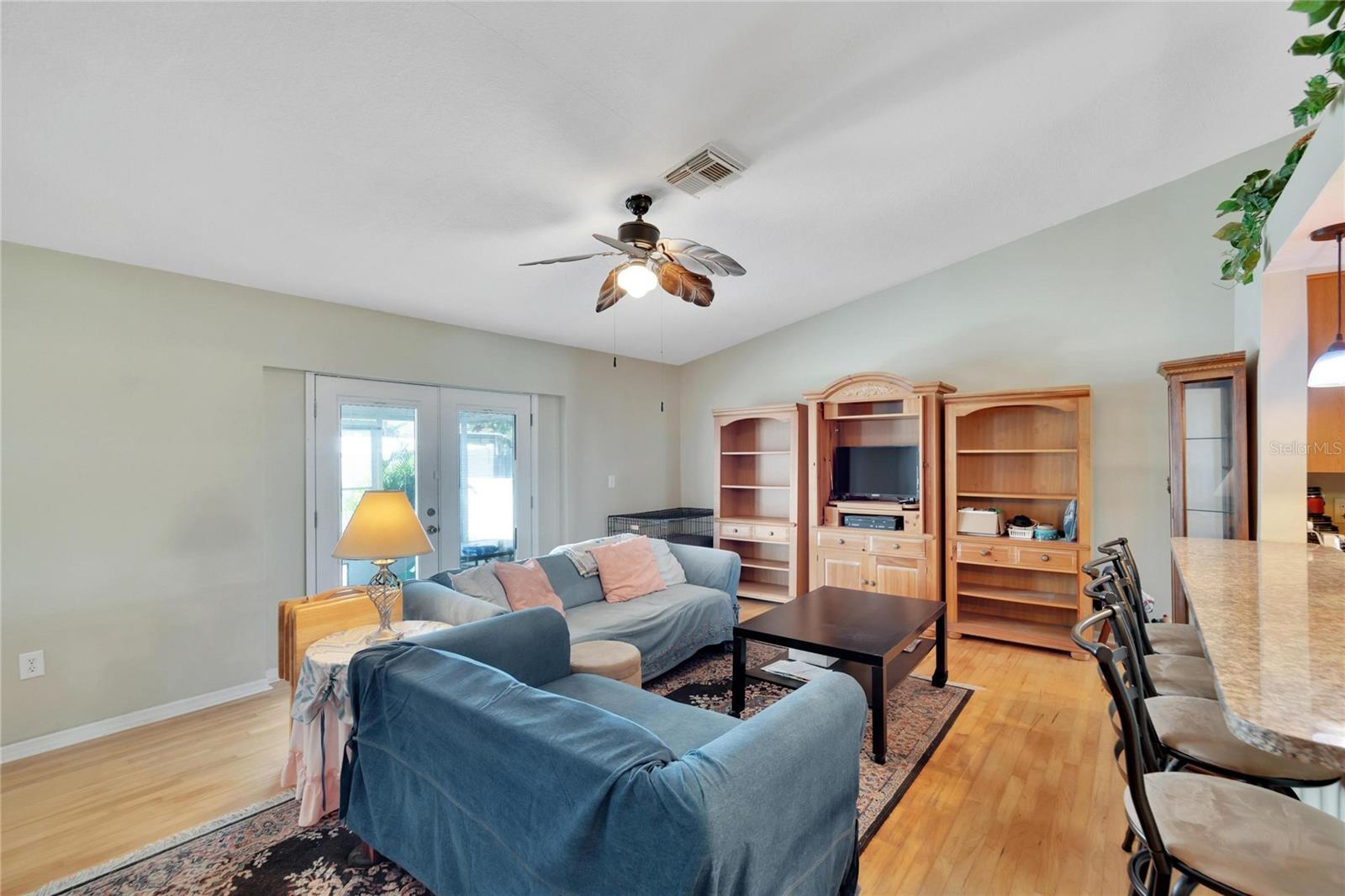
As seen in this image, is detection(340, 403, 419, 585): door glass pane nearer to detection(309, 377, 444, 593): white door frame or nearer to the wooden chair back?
detection(309, 377, 444, 593): white door frame

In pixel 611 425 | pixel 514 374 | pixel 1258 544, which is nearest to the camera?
pixel 1258 544

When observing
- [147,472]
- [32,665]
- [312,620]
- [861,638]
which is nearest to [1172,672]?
[861,638]

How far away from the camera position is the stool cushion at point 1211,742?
136 centimetres

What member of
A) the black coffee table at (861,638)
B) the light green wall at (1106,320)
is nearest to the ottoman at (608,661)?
the black coffee table at (861,638)

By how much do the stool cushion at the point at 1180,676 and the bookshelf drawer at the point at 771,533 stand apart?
3.32m

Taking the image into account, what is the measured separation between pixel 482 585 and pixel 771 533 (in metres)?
3.01

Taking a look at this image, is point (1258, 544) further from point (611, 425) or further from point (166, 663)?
point (166, 663)

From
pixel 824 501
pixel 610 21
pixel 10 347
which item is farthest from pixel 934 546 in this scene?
pixel 10 347

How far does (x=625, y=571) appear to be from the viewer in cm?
390

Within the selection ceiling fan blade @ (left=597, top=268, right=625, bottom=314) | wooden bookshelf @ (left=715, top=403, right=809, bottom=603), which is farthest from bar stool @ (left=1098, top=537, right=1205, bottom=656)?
wooden bookshelf @ (left=715, top=403, right=809, bottom=603)

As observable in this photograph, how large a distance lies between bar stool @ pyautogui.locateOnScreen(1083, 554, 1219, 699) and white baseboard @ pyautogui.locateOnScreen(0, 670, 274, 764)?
426cm

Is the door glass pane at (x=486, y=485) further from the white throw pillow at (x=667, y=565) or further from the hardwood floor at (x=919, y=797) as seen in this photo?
the hardwood floor at (x=919, y=797)

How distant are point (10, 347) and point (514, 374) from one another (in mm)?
2779

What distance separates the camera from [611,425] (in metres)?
5.72
